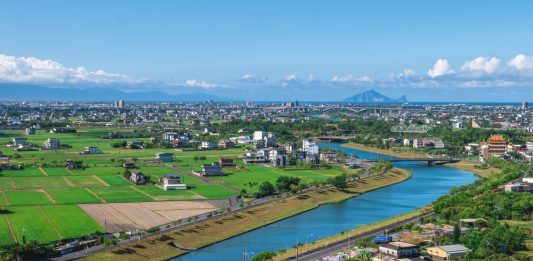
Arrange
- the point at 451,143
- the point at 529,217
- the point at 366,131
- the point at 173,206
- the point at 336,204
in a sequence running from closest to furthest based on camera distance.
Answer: the point at 529,217 < the point at 173,206 < the point at 336,204 < the point at 451,143 < the point at 366,131

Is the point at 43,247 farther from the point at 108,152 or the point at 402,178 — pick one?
the point at 108,152

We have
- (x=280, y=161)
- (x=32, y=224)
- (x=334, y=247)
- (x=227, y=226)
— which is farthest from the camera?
(x=280, y=161)

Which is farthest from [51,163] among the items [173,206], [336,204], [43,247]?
[43,247]

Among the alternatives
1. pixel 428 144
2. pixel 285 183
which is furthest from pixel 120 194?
pixel 428 144

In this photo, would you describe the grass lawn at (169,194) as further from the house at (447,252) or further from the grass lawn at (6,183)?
the house at (447,252)

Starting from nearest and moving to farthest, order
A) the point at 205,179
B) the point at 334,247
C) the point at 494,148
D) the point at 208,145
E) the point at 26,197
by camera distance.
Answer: the point at 334,247 < the point at 26,197 < the point at 205,179 < the point at 494,148 < the point at 208,145

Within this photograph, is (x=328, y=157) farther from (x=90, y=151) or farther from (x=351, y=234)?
(x=351, y=234)
